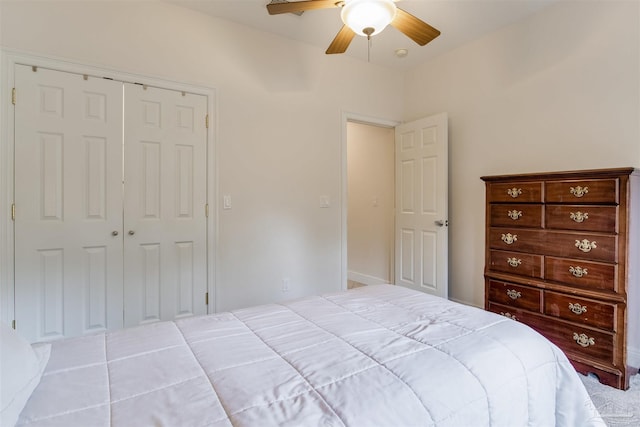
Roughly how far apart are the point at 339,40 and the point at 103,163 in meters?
1.88

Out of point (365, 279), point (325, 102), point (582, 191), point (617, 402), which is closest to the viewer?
point (617, 402)

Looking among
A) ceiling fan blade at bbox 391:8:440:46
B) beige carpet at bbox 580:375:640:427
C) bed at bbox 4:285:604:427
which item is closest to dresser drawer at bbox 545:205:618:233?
beige carpet at bbox 580:375:640:427

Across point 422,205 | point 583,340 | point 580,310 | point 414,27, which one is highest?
point 414,27

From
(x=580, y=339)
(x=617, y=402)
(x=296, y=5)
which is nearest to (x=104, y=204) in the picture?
(x=296, y=5)

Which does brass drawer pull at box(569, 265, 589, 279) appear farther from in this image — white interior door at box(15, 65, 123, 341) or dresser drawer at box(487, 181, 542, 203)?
white interior door at box(15, 65, 123, 341)

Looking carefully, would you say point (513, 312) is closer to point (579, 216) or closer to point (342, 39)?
point (579, 216)

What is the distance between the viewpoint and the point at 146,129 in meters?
2.60

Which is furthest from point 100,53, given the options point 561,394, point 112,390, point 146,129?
point 561,394

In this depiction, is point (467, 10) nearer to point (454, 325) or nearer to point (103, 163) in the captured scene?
point (454, 325)

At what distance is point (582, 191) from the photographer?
2121mm

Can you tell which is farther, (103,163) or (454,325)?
(103,163)

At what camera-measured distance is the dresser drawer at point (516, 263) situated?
2.38 m

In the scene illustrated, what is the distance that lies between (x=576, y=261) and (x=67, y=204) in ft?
11.3

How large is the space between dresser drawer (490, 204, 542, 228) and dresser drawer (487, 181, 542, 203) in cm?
5
